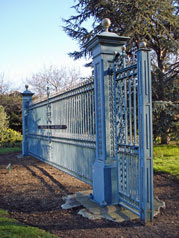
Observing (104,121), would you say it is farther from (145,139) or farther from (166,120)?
(166,120)

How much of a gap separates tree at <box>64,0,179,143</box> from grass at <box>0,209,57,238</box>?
774 cm

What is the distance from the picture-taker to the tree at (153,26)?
35.4 feet

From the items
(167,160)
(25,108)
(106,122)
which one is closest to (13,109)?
(25,108)

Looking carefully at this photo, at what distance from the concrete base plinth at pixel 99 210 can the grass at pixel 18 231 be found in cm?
84

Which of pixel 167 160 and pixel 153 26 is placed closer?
pixel 167 160

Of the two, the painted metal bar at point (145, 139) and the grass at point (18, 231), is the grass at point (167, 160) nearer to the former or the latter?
the painted metal bar at point (145, 139)

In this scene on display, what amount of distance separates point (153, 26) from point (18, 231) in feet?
34.5

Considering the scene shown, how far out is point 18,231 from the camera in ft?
10.5

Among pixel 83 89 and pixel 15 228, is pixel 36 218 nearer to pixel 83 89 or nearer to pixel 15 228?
pixel 15 228

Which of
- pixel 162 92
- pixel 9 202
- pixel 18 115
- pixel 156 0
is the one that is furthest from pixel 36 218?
pixel 18 115

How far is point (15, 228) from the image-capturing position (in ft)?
10.8

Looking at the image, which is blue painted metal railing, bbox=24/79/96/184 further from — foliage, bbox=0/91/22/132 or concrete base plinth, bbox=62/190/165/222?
foliage, bbox=0/91/22/132

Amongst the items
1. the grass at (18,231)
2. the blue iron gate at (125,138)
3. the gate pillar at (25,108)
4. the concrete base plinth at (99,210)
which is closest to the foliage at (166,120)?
the gate pillar at (25,108)

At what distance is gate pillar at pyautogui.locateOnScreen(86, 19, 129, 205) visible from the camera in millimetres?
4277
